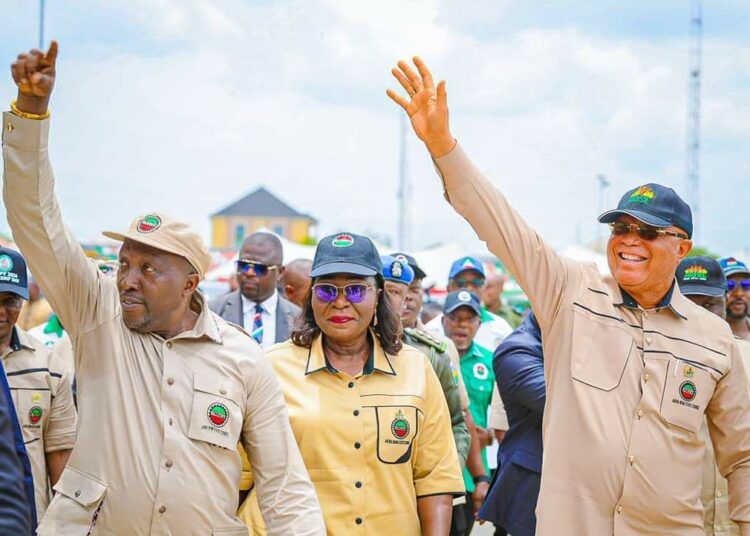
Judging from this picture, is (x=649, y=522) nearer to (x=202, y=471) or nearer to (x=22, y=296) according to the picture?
(x=202, y=471)

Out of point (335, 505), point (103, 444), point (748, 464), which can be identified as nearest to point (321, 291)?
point (335, 505)

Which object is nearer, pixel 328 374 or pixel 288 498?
pixel 288 498

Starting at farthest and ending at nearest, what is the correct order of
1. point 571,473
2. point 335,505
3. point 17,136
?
point 335,505 → point 571,473 → point 17,136

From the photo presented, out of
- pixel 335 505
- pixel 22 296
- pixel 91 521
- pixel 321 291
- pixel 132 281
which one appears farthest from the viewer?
pixel 22 296

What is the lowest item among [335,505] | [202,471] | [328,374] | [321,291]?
[335,505]

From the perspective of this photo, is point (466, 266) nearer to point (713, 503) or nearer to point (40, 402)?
point (713, 503)

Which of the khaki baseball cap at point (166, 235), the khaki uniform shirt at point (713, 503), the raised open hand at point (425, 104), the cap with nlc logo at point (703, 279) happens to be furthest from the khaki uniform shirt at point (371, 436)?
the cap with nlc logo at point (703, 279)

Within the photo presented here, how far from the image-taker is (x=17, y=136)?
10.2ft

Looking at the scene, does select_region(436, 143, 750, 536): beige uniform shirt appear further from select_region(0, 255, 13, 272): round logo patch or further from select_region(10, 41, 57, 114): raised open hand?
select_region(0, 255, 13, 272): round logo patch

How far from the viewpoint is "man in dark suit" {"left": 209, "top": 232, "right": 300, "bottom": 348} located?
7883 millimetres

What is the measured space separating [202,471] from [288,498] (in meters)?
0.35

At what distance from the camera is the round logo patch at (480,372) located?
295 inches

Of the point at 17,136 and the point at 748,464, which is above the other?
the point at 17,136

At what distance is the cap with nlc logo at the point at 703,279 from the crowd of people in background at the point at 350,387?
120cm
